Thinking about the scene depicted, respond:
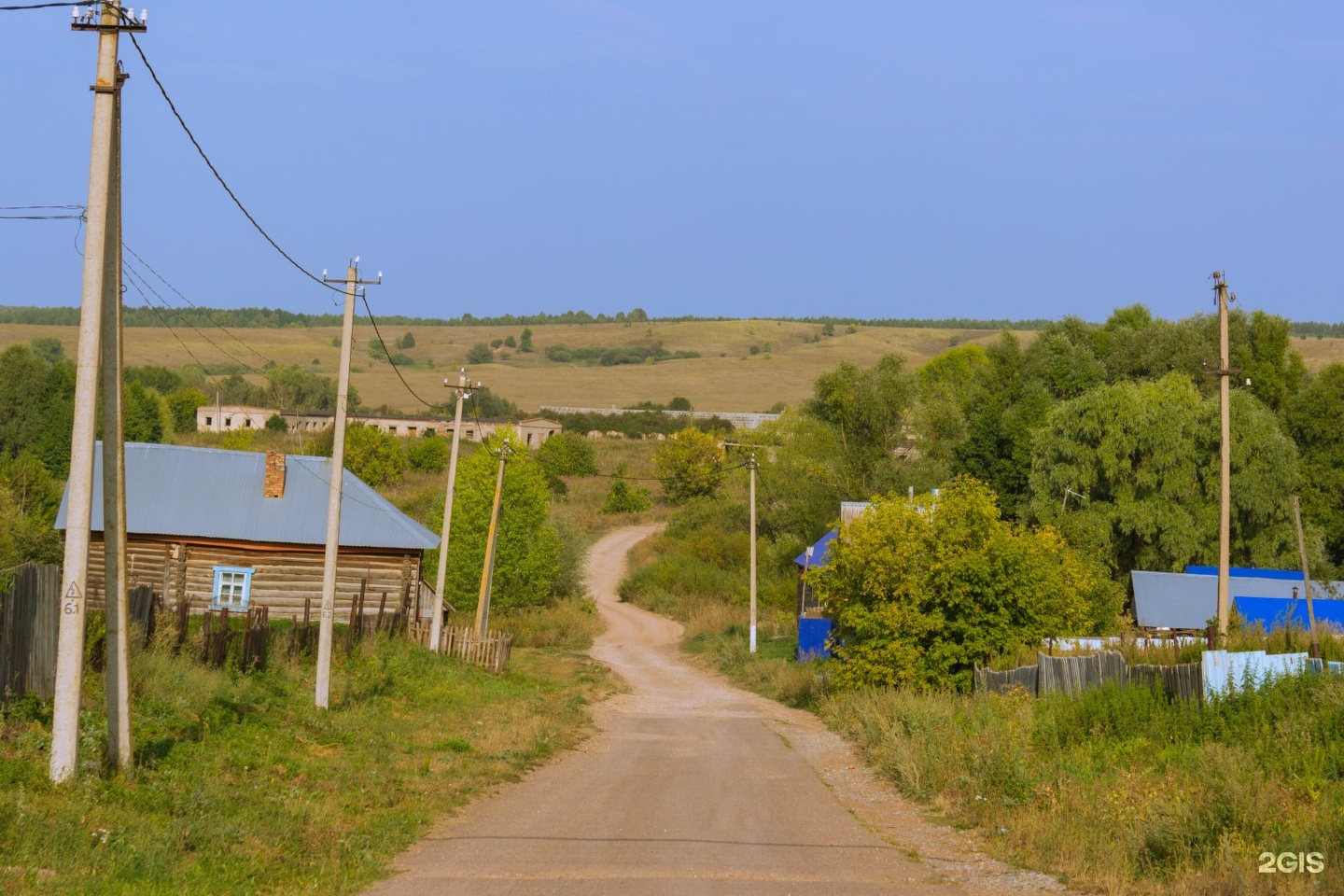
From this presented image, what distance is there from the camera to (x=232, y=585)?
35.9 metres

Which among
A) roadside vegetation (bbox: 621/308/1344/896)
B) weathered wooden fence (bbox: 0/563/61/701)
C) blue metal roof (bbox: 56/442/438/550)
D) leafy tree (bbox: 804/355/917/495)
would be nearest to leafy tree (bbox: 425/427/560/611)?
roadside vegetation (bbox: 621/308/1344/896)

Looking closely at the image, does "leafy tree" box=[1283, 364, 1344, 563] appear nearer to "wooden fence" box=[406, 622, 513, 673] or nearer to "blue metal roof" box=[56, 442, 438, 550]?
"wooden fence" box=[406, 622, 513, 673]

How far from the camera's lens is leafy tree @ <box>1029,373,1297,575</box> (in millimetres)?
48719

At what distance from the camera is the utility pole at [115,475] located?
11961 mm

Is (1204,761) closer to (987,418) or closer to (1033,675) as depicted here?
(1033,675)

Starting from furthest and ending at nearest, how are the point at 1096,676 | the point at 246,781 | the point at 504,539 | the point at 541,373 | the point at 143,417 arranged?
the point at 541,373, the point at 143,417, the point at 504,539, the point at 1096,676, the point at 246,781

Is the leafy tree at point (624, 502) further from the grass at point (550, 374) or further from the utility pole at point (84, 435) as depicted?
the utility pole at point (84, 435)

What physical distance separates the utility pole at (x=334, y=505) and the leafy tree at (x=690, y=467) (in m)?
73.5

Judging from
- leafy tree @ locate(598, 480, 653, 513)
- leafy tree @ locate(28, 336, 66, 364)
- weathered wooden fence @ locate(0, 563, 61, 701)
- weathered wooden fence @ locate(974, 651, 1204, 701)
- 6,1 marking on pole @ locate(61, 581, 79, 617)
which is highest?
leafy tree @ locate(28, 336, 66, 364)

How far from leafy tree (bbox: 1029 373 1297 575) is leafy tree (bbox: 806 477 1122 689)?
2213cm

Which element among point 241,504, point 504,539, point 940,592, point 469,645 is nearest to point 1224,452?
point 940,592

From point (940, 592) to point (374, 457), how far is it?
6694 centimetres

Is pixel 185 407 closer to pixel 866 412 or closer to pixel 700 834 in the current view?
pixel 866 412

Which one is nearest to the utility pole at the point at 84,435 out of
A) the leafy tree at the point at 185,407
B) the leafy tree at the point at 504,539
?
the leafy tree at the point at 504,539
